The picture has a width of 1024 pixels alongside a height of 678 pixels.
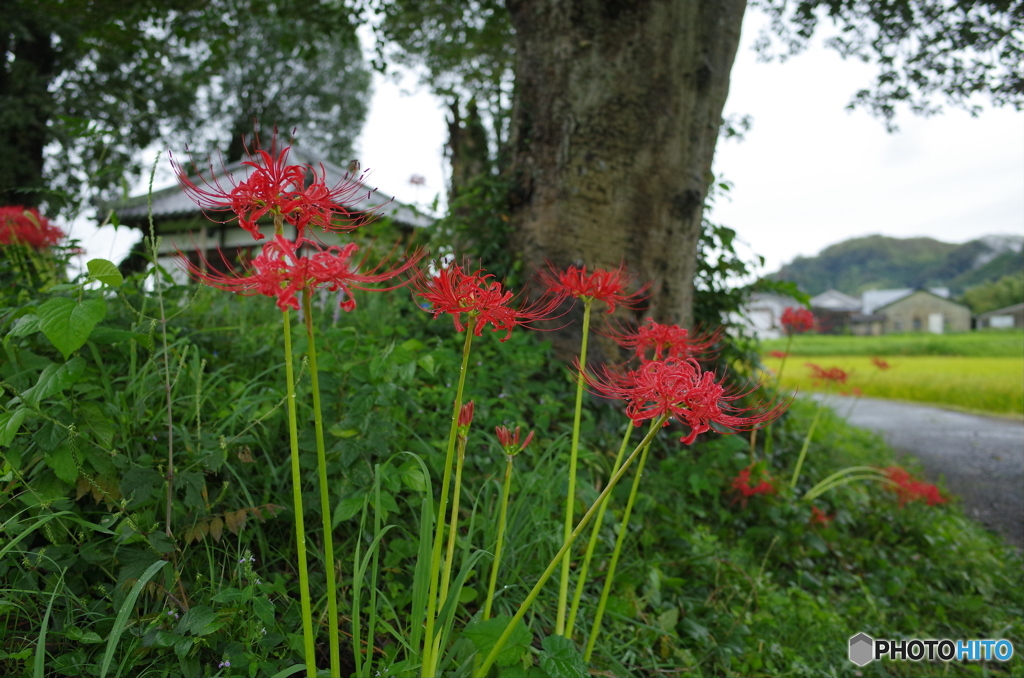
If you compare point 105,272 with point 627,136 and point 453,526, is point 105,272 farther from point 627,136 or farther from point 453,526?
point 627,136

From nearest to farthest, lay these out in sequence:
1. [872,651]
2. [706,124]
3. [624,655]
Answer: [624,655]
[872,651]
[706,124]

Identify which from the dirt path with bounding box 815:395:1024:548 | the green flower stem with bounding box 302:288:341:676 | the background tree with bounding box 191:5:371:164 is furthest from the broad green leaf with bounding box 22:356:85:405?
the background tree with bounding box 191:5:371:164

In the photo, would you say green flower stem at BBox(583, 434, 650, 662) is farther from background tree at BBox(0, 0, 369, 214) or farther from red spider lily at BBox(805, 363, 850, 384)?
red spider lily at BBox(805, 363, 850, 384)

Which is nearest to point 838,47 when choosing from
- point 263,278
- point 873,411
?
point 873,411

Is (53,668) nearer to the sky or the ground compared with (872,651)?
nearer to the sky

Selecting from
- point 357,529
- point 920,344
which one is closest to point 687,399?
point 357,529

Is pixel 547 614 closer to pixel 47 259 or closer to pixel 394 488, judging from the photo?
pixel 394 488

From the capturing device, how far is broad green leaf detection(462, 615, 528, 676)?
129cm

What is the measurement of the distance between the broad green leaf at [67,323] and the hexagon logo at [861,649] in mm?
3157

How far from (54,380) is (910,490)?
195 inches

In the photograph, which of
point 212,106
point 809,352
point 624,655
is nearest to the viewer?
point 624,655

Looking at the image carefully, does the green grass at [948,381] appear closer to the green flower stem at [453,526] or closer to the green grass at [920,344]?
the green grass at [920,344]

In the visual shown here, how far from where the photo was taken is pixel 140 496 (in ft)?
4.86

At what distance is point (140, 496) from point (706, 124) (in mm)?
3832
